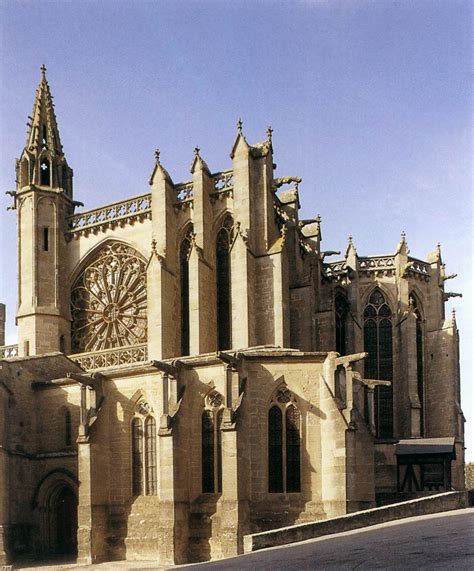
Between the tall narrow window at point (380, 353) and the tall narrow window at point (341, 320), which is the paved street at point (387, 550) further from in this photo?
the tall narrow window at point (341, 320)

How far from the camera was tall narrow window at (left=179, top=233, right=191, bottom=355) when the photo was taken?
116 ft

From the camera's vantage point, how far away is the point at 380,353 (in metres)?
41.8

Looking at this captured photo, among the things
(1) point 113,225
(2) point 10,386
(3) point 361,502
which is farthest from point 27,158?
(3) point 361,502

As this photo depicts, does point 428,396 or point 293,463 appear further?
point 428,396

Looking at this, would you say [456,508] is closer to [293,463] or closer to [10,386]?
[293,463]

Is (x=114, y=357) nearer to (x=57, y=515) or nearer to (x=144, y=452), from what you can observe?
(x=57, y=515)

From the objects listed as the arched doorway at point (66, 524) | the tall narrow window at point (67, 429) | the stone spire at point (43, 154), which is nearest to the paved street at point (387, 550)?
the arched doorway at point (66, 524)

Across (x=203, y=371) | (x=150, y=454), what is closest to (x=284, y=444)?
(x=203, y=371)

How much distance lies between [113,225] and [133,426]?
38.8ft

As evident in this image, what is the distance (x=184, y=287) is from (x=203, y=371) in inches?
328

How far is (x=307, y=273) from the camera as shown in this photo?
3922 cm

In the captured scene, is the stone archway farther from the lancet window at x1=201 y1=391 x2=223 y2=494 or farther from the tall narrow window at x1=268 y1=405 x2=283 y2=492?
the tall narrow window at x1=268 y1=405 x2=283 y2=492

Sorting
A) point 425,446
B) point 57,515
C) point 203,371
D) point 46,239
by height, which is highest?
point 46,239

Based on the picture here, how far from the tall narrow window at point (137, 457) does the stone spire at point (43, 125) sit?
16.8 m
